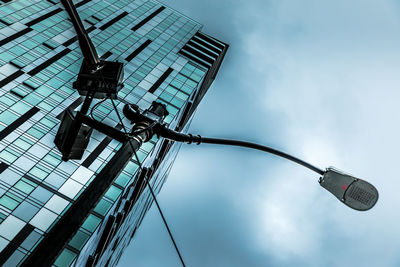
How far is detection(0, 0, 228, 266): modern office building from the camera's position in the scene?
2789 cm

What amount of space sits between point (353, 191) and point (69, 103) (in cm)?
3885

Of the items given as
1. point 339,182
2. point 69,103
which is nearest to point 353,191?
point 339,182

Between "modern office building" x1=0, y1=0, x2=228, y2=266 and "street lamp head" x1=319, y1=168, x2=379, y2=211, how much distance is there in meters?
10.1

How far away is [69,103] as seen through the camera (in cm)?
3894

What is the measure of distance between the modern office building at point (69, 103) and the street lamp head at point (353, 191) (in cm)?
1012

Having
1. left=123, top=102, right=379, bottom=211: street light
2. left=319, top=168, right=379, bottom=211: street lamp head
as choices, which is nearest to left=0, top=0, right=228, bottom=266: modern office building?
left=123, top=102, right=379, bottom=211: street light

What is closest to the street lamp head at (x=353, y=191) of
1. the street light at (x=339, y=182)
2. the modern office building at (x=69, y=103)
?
the street light at (x=339, y=182)

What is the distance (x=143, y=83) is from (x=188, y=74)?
1048 cm

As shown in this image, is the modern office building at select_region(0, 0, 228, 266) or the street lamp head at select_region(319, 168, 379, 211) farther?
the modern office building at select_region(0, 0, 228, 266)

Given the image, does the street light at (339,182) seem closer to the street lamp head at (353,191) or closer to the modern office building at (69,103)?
the street lamp head at (353,191)

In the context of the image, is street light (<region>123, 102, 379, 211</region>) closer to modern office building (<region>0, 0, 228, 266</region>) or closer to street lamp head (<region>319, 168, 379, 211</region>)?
street lamp head (<region>319, 168, 379, 211</region>)

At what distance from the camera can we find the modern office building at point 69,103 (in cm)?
2789

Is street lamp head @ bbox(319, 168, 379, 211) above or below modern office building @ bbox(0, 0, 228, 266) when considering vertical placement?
below

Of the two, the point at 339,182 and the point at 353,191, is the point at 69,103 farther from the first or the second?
the point at 353,191
